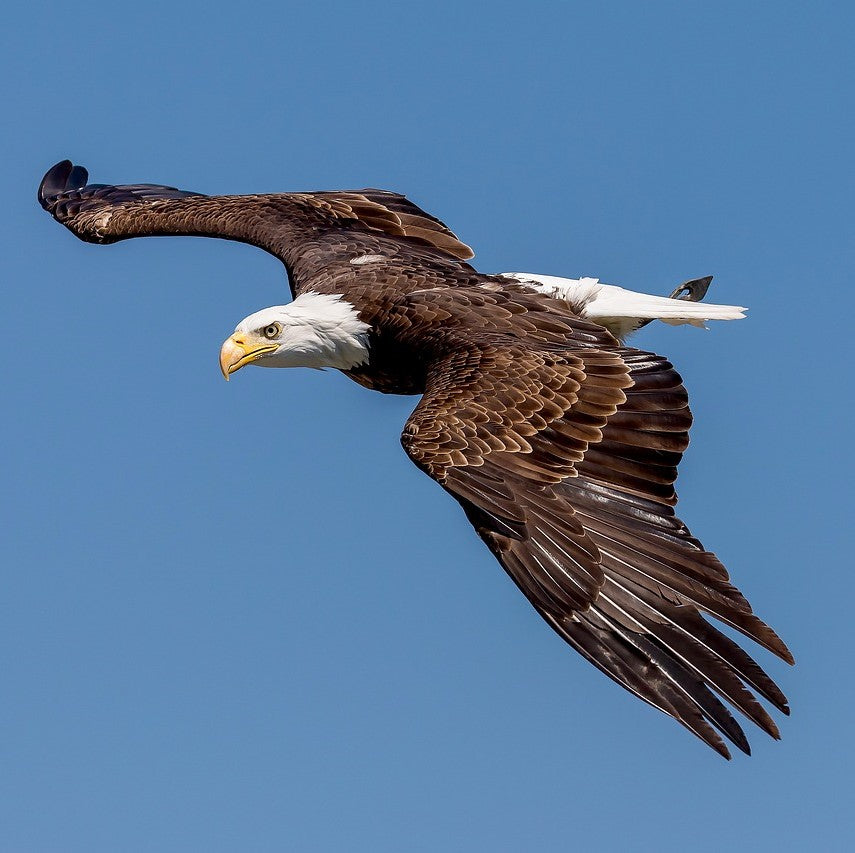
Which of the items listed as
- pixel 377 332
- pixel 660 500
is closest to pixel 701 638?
pixel 660 500

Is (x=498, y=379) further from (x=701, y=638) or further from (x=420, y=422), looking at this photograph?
(x=701, y=638)

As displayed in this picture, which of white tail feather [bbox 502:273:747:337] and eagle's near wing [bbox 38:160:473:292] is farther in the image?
eagle's near wing [bbox 38:160:473:292]

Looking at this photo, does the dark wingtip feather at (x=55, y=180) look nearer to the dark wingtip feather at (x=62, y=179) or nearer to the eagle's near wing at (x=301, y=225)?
the dark wingtip feather at (x=62, y=179)

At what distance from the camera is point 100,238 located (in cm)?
1337

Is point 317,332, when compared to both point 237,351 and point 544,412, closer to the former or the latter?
point 237,351

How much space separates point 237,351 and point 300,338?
425 mm

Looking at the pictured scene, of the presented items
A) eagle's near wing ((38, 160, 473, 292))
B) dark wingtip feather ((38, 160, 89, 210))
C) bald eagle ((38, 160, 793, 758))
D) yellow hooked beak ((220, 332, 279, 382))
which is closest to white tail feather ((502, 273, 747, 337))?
bald eagle ((38, 160, 793, 758))

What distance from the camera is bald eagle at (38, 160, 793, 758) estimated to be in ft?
27.0

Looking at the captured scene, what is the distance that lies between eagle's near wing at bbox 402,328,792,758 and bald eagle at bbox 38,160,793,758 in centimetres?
1

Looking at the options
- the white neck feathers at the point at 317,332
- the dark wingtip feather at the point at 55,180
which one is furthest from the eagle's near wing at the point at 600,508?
the dark wingtip feather at the point at 55,180

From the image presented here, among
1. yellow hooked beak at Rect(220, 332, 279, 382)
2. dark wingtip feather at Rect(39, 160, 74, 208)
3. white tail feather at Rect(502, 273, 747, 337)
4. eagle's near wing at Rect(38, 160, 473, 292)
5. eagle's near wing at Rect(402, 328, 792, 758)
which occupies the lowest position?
eagle's near wing at Rect(402, 328, 792, 758)

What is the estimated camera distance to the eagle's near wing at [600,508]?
8094mm

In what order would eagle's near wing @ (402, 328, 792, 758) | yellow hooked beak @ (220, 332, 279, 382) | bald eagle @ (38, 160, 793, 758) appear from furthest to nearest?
1. yellow hooked beak @ (220, 332, 279, 382)
2. bald eagle @ (38, 160, 793, 758)
3. eagle's near wing @ (402, 328, 792, 758)

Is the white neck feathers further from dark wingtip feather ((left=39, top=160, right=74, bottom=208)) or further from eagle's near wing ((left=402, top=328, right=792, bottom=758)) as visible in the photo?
dark wingtip feather ((left=39, top=160, right=74, bottom=208))
